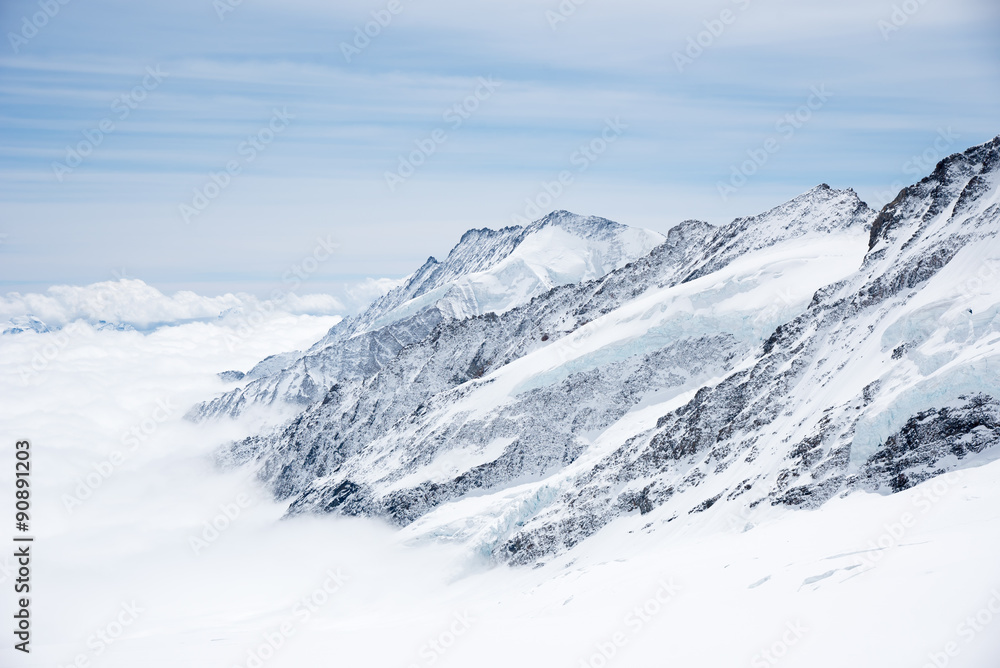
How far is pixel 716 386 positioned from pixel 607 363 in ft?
85.9

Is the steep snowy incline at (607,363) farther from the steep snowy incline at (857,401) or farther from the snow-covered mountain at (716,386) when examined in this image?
the steep snowy incline at (857,401)

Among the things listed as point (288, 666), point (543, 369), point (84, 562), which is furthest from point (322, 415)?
point (288, 666)

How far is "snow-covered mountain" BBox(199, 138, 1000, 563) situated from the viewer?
51344 mm

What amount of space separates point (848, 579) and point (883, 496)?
19486mm

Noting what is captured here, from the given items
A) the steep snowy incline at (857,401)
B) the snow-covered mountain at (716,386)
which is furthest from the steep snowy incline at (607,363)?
the steep snowy incline at (857,401)

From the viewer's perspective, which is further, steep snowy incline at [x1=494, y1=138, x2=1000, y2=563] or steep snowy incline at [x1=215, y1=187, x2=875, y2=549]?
steep snowy incline at [x1=215, y1=187, x2=875, y2=549]

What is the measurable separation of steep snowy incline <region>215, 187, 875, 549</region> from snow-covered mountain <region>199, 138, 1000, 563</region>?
318 millimetres

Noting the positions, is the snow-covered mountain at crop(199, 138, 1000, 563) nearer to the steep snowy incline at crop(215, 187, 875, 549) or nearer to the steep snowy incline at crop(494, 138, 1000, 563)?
the steep snowy incline at crop(494, 138, 1000, 563)

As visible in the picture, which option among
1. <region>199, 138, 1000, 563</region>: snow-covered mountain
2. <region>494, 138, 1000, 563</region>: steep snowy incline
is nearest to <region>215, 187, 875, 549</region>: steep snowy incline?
<region>199, 138, 1000, 563</region>: snow-covered mountain

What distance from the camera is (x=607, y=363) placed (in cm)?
10681

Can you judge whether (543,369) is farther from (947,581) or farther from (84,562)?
(84,562)

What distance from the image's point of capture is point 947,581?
25203 mm

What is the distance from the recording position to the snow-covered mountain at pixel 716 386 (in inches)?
2021

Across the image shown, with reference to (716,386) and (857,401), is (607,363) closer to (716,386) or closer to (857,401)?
(716,386)
